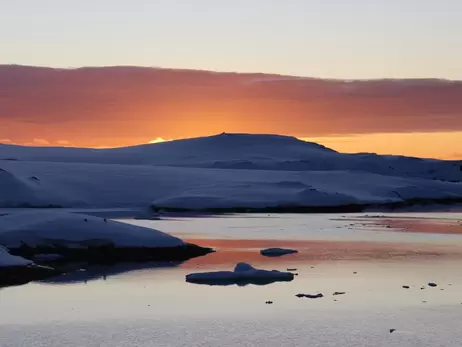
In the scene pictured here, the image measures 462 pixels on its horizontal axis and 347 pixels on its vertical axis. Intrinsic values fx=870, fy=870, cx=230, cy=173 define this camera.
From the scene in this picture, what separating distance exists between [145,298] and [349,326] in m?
3.84

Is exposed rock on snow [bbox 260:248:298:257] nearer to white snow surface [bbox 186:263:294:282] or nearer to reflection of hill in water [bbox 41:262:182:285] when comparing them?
reflection of hill in water [bbox 41:262:182:285]

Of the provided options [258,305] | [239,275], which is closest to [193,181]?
[239,275]

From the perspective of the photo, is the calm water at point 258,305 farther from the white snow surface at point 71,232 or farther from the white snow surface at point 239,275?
the white snow surface at point 71,232

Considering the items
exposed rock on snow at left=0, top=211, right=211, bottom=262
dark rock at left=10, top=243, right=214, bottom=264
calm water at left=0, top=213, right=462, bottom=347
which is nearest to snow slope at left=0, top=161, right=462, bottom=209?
exposed rock on snow at left=0, top=211, right=211, bottom=262

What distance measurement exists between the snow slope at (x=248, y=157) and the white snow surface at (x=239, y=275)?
47760 mm

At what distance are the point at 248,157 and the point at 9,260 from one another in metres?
54.8

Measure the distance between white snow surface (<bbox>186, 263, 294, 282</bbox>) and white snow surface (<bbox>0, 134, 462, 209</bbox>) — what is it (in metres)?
21.5

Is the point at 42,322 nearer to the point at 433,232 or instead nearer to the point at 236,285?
the point at 236,285

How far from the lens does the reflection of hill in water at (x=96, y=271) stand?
16500mm

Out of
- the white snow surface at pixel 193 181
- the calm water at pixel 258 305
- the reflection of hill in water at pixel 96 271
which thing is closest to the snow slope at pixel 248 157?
the white snow surface at pixel 193 181

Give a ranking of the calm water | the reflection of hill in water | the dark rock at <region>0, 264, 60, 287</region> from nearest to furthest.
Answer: the calm water, the dark rock at <region>0, 264, 60, 287</region>, the reflection of hill in water

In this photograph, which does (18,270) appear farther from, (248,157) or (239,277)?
(248,157)

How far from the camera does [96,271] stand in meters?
17.7

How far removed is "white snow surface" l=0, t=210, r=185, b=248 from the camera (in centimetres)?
1908
